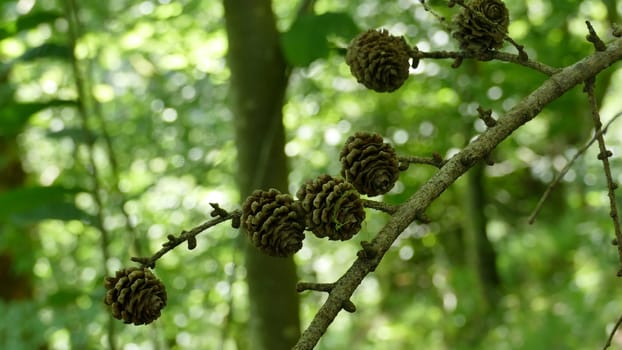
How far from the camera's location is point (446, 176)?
610 millimetres

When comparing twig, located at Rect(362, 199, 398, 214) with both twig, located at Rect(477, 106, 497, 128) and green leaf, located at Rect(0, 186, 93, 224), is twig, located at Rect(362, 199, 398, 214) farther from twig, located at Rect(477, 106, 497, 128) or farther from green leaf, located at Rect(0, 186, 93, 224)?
green leaf, located at Rect(0, 186, 93, 224)

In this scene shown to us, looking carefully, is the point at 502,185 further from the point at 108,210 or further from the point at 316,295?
the point at 108,210

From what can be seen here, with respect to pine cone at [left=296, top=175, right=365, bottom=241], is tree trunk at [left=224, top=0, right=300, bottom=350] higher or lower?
higher

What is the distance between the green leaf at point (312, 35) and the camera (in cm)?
117

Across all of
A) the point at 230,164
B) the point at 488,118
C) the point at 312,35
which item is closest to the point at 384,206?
the point at 488,118

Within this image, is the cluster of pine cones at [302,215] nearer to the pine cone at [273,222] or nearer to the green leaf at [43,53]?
the pine cone at [273,222]

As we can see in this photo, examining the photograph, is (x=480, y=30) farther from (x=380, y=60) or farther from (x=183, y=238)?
(x=183, y=238)

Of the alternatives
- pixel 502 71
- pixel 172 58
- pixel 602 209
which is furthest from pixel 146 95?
pixel 602 209

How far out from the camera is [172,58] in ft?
9.45

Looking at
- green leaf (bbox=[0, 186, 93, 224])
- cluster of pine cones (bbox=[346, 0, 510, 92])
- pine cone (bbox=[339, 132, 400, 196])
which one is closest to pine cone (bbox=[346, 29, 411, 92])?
cluster of pine cones (bbox=[346, 0, 510, 92])

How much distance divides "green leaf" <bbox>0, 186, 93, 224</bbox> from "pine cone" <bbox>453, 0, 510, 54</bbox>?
834 millimetres

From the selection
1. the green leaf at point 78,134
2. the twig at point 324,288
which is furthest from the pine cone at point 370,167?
the green leaf at point 78,134

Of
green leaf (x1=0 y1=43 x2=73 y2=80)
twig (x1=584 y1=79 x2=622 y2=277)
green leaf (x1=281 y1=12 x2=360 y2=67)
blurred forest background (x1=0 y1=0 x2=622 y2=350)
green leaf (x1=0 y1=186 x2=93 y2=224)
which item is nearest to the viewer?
twig (x1=584 y1=79 x2=622 y2=277)

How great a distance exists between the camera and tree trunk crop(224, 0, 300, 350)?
145cm
